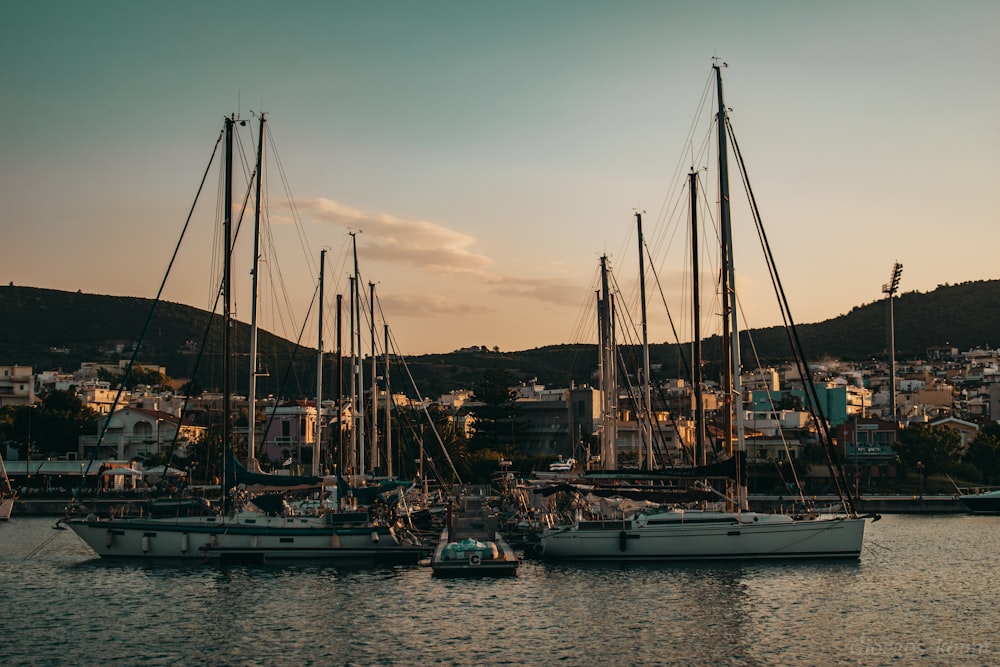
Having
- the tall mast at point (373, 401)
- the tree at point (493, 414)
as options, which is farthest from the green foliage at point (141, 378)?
the tall mast at point (373, 401)

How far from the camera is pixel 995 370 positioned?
591ft

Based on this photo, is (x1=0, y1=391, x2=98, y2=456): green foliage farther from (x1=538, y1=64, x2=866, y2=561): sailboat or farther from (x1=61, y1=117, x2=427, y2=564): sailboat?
(x1=538, y1=64, x2=866, y2=561): sailboat

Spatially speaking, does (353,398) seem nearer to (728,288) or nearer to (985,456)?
(728,288)

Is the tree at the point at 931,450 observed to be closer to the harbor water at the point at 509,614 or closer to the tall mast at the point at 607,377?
the tall mast at the point at 607,377

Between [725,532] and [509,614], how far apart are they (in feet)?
46.5

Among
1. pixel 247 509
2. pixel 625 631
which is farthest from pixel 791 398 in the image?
pixel 625 631

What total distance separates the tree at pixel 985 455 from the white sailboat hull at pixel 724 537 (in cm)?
5608

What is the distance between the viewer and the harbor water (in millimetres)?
31875

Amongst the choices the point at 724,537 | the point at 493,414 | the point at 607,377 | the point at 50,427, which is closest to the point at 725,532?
the point at 724,537

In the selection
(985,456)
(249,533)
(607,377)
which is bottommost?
(249,533)

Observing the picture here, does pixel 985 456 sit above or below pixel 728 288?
below

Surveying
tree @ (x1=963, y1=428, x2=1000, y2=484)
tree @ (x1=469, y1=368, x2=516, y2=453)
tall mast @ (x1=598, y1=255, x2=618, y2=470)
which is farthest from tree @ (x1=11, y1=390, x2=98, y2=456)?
tree @ (x1=963, y1=428, x2=1000, y2=484)

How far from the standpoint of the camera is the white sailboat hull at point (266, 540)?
49.9m

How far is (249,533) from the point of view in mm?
50031
